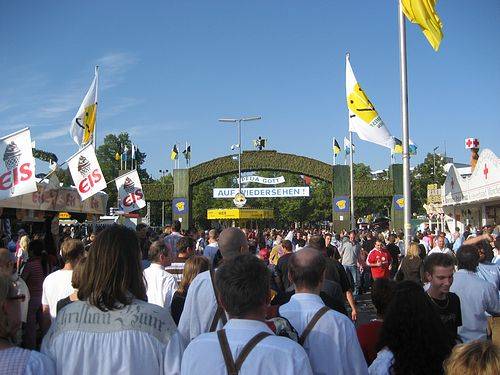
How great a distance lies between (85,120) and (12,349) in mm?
15949

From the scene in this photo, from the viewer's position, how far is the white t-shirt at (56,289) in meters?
5.32

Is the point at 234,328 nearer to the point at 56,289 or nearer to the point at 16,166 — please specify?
the point at 56,289

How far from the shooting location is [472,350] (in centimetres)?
214

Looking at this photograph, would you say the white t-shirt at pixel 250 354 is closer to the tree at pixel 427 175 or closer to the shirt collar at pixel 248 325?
the shirt collar at pixel 248 325

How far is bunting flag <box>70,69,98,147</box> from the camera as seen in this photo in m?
17.0

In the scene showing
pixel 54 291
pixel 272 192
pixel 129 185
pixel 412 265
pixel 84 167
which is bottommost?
pixel 412 265

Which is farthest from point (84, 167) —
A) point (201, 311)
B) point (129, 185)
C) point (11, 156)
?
point (201, 311)

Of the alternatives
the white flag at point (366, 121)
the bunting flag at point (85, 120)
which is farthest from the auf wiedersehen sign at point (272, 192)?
the white flag at point (366, 121)

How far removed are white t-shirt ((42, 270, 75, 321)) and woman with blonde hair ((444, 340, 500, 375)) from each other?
A: 409cm

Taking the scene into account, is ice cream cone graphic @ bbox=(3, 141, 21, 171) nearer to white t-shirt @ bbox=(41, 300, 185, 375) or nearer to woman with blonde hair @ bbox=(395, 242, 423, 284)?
woman with blonde hair @ bbox=(395, 242, 423, 284)

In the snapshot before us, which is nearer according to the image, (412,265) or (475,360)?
(475,360)

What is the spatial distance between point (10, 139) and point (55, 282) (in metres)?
5.71

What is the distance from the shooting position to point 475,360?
6.91ft

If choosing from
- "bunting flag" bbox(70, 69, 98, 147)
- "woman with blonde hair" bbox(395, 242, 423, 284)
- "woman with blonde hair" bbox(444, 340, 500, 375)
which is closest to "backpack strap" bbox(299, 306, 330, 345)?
"woman with blonde hair" bbox(444, 340, 500, 375)
